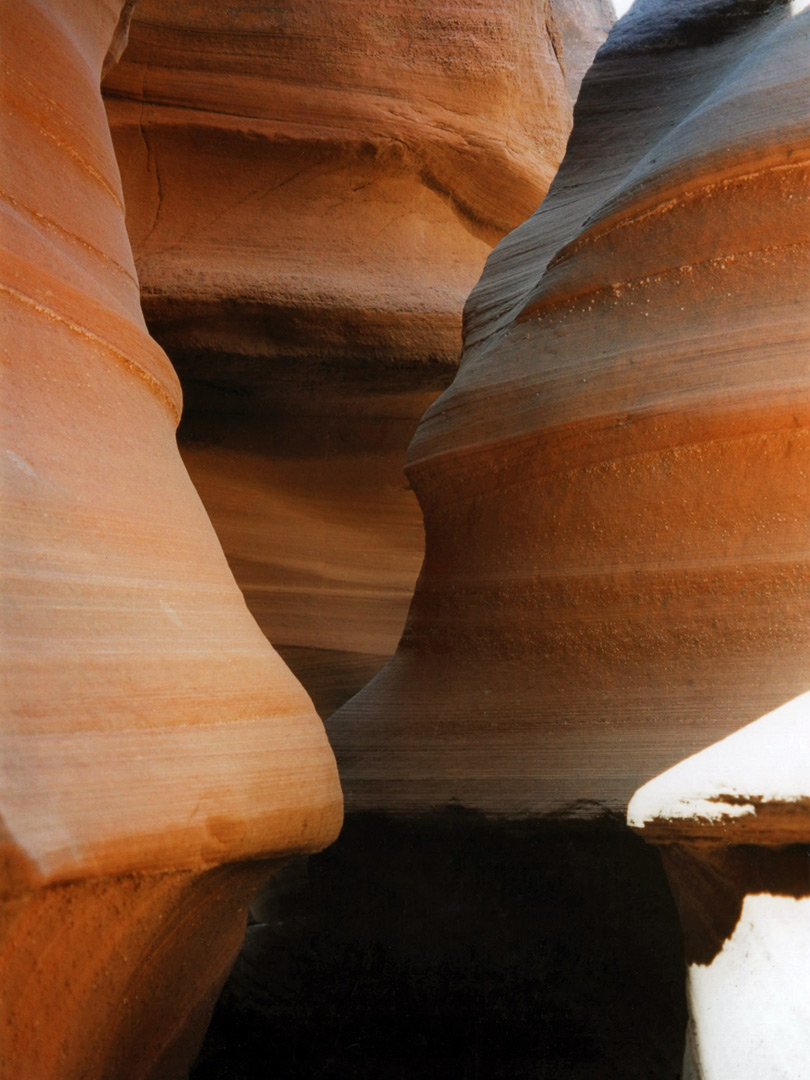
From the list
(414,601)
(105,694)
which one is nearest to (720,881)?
(105,694)

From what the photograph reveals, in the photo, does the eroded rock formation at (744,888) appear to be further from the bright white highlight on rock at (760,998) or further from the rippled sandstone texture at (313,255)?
the rippled sandstone texture at (313,255)

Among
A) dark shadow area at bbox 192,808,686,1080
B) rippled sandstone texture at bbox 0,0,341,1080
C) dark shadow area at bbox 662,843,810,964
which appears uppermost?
rippled sandstone texture at bbox 0,0,341,1080

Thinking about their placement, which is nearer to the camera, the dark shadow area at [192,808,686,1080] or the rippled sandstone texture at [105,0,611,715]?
the dark shadow area at [192,808,686,1080]

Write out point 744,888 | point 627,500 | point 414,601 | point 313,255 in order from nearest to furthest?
1. point 744,888
2. point 627,500
3. point 414,601
4. point 313,255

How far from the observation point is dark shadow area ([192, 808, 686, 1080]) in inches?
68.1

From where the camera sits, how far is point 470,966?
6.02 feet

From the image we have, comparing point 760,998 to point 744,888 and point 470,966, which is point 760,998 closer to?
point 744,888

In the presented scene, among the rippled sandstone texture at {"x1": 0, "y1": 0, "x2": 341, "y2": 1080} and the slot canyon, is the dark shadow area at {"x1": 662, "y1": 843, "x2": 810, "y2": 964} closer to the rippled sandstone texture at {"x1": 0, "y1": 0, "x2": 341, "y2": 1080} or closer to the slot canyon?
the slot canyon

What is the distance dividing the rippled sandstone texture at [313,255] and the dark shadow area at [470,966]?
40.2 inches

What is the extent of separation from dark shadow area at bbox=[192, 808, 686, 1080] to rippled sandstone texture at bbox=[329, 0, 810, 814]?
12cm

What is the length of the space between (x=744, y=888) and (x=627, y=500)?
71cm

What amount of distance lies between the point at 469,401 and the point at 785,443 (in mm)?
621

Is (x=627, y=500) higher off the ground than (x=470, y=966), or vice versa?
(x=627, y=500)

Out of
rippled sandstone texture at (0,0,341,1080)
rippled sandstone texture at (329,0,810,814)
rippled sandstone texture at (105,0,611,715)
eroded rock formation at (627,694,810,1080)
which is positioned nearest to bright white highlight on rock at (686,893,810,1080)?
eroded rock formation at (627,694,810,1080)
